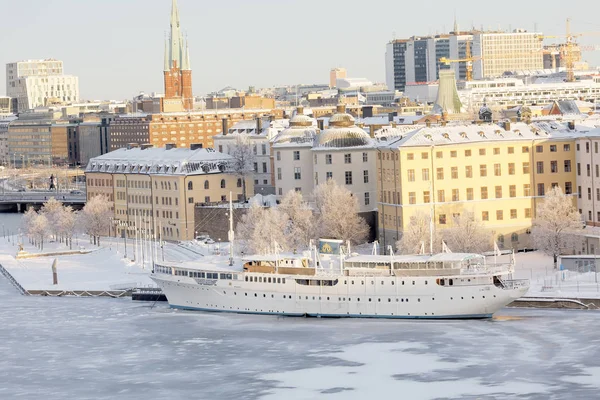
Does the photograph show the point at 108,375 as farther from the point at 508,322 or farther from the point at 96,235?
the point at 96,235

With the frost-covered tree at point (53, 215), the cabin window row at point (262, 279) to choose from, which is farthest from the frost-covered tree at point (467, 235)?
the frost-covered tree at point (53, 215)

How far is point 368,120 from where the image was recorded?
138 meters

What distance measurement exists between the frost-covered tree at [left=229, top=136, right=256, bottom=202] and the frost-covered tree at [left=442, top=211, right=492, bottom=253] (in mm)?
28438

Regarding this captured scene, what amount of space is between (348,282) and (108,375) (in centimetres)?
1736

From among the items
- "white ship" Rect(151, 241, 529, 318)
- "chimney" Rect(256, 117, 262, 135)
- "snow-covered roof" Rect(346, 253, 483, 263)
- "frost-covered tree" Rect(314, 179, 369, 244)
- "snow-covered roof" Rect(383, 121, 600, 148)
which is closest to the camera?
"white ship" Rect(151, 241, 529, 318)

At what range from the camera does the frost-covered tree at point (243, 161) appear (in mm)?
118000

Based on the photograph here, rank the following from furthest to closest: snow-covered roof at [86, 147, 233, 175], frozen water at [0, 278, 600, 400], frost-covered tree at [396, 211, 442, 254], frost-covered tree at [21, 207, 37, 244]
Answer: frost-covered tree at [21, 207, 37, 244] < snow-covered roof at [86, 147, 233, 175] < frost-covered tree at [396, 211, 442, 254] < frozen water at [0, 278, 600, 400]

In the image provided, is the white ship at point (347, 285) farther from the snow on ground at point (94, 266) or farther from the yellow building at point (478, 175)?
the yellow building at point (478, 175)

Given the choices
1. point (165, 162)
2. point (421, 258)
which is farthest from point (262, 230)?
point (165, 162)

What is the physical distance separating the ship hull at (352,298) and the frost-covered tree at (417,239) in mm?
8802

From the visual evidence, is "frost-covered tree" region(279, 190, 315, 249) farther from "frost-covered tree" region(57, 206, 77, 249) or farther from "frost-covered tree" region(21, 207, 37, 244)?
"frost-covered tree" region(21, 207, 37, 244)

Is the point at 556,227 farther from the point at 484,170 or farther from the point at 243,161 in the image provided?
the point at 243,161

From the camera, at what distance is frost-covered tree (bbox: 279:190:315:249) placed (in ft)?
312

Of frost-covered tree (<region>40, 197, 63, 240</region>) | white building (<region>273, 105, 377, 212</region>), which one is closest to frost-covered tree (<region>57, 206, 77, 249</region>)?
frost-covered tree (<region>40, 197, 63, 240</region>)
